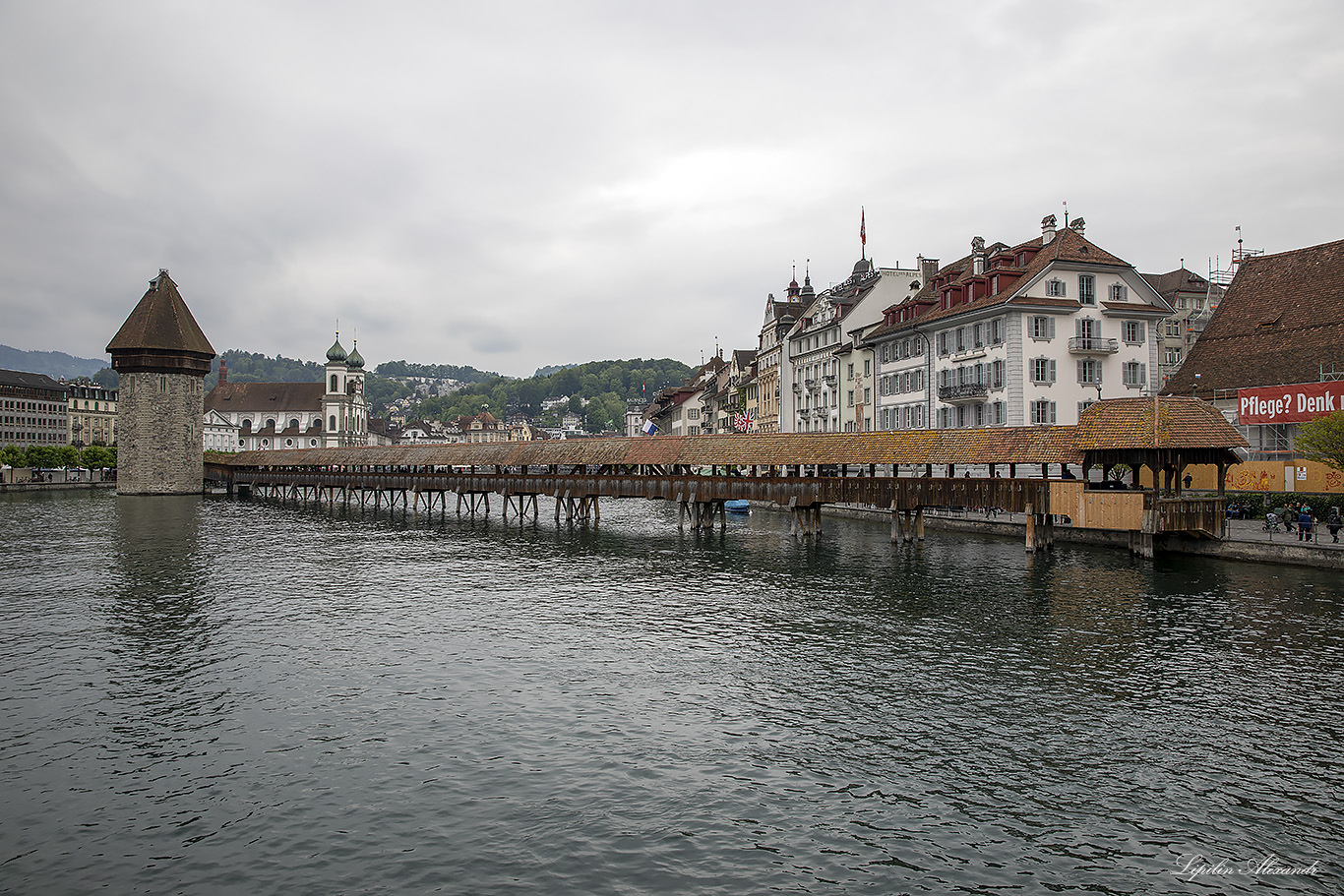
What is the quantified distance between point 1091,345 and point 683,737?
130ft

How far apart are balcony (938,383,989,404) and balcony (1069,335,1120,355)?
4870 millimetres

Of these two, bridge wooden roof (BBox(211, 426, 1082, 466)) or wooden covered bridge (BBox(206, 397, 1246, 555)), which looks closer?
wooden covered bridge (BBox(206, 397, 1246, 555))

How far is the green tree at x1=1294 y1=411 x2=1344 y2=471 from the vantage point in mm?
28859

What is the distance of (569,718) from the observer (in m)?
14.7

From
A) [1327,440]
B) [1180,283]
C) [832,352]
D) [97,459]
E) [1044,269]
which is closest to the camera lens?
[1327,440]

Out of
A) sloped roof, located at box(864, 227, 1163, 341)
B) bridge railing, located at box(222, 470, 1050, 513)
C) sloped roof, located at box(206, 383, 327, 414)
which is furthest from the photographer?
sloped roof, located at box(206, 383, 327, 414)

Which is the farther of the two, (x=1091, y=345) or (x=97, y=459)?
(x=97, y=459)

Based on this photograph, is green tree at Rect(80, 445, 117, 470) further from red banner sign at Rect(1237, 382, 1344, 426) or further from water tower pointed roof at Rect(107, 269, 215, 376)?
red banner sign at Rect(1237, 382, 1344, 426)

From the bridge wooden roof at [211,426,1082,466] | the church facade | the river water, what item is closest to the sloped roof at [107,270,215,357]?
the bridge wooden roof at [211,426,1082,466]

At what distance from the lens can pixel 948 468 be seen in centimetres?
3691

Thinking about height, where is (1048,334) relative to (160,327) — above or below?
below

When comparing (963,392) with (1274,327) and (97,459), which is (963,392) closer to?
(1274,327)

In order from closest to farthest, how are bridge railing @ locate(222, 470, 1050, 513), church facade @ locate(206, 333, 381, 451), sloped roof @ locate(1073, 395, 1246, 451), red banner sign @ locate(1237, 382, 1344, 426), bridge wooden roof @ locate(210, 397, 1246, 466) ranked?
1. sloped roof @ locate(1073, 395, 1246, 451)
2. bridge wooden roof @ locate(210, 397, 1246, 466)
3. red banner sign @ locate(1237, 382, 1344, 426)
4. bridge railing @ locate(222, 470, 1050, 513)
5. church facade @ locate(206, 333, 381, 451)

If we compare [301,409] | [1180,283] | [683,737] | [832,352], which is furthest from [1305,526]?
[301,409]
